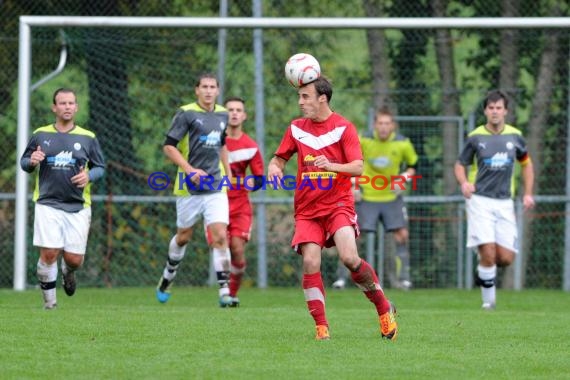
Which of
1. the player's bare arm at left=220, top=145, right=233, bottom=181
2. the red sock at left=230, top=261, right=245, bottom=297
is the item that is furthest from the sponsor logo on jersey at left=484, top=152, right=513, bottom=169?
the red sock at left=230, top=261, right=245, bottom=297

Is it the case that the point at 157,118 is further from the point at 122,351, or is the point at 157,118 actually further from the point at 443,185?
the point at 122,351

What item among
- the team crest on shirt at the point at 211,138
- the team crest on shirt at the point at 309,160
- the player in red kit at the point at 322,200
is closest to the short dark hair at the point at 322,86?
the player in red kit at the point at 322,200

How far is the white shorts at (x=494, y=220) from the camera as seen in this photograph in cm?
1198

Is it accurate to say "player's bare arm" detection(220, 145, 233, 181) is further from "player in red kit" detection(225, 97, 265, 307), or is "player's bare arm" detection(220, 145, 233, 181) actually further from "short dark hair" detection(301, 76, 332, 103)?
"short dark hair" detection(301, 76, 332, 103)

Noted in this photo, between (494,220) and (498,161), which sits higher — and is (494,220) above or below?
below

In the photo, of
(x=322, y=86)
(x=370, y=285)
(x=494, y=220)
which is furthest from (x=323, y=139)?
(x=494, y=220)

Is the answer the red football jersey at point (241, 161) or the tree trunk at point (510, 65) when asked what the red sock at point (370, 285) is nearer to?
the red football jersey at point (241, 161)

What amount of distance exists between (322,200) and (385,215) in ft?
23.2

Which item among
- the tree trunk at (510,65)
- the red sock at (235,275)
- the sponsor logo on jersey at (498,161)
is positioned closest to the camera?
the sponsor logo on jersey at (498,161)

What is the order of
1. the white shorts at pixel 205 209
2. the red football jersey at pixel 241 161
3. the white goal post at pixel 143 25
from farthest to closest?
1. the white goal post at pixel 143 25
2. the red football jersey at pixel 241 161
3. the white shorts at pixel 205 209

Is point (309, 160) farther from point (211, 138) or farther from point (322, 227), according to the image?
point (211, 138)

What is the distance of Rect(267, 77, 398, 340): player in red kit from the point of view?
320 inches

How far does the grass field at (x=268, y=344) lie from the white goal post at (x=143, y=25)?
230 centimetres

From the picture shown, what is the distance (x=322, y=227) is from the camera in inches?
327
